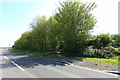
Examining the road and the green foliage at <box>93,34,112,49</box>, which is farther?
the green foliage at <box>93,34,112,49</box>

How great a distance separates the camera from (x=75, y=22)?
773 inches

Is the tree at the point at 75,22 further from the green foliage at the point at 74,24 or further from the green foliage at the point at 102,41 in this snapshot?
the green foliage at the point at 102,41

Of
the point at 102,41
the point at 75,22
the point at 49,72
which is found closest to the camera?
the point at 49,72

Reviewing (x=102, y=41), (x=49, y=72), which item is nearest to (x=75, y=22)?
(x=102, y=41)

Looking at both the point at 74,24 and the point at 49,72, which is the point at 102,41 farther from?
the point at 49,72

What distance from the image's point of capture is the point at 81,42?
20094mm

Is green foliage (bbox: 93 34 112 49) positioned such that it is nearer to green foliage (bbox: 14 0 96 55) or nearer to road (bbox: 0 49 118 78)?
green foliage (bbox: 14 0 96 55)

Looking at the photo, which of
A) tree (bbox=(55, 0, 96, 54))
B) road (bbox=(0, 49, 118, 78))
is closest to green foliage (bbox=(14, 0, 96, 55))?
tree (bbox=(55, 0, 96, 54))

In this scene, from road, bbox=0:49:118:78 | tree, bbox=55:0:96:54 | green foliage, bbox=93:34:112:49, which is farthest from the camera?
green foliage, bbox=93:34:112:49

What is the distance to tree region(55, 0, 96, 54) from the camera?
19.3 m

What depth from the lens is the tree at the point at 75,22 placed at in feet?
63.3

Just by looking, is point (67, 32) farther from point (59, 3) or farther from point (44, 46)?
point (44, 46)

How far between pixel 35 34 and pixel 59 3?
1570 centimetres

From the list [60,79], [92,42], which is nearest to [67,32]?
[92,42]
